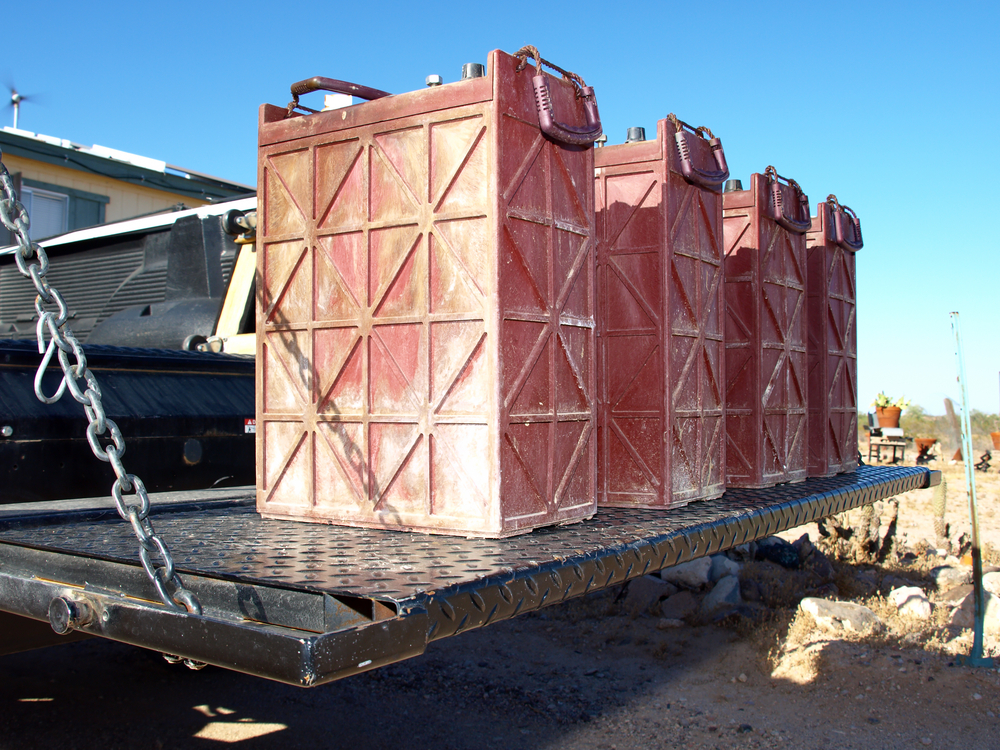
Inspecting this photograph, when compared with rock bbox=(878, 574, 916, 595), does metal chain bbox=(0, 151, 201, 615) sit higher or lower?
higher

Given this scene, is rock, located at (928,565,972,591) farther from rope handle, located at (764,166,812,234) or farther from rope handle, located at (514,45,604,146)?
rope handle, located at (514,45,604,146)

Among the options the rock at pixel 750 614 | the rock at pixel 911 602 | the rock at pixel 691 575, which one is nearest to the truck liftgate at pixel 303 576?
the rock at pixel 750 614

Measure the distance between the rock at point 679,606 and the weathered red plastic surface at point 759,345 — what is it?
2484 mm

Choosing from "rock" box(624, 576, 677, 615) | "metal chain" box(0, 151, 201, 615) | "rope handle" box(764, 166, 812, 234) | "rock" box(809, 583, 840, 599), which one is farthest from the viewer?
"rock" box(809, 583, 840, 599)

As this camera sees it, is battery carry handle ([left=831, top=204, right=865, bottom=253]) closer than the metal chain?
No

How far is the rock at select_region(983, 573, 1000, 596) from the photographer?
8.39 meters

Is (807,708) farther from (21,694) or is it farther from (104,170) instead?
(104,170)

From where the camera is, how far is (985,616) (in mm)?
7566

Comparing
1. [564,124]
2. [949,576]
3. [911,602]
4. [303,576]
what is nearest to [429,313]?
[564,124]

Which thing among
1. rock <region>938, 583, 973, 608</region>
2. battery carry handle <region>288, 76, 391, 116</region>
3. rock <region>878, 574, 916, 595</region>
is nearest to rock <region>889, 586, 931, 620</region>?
rock <region>938, 583, 973, 608</region>

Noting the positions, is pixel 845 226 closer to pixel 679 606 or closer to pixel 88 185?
pixel 679 606

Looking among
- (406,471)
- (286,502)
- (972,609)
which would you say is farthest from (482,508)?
(972,609)

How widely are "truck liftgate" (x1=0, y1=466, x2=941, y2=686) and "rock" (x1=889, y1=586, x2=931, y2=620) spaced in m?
4.46

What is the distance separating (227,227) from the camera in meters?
6.02
